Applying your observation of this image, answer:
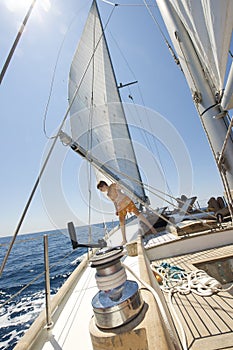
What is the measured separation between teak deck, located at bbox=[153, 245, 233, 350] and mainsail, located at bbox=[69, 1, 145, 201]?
417 cm

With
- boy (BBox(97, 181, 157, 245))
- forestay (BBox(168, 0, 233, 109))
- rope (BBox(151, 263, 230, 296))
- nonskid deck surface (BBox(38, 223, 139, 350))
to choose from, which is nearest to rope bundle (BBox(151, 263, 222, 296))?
rope (BBox(151, 263, 230, 296))

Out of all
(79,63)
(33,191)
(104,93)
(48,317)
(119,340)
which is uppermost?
(79,63)

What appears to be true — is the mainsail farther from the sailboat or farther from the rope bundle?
the rope bundle

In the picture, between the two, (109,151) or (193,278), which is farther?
(109,151)

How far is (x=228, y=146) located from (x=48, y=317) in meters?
1.86

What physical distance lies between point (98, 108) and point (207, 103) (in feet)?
18.3

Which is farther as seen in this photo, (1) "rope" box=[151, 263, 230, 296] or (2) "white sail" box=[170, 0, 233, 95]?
(1) "rope" box=[151, 263, 230, 296]

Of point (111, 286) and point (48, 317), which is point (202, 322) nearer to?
point (48, 317)

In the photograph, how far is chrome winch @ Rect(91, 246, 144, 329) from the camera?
0.40 m

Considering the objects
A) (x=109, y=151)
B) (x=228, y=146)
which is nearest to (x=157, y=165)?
(x=109, y=151)

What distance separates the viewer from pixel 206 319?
3.81ft

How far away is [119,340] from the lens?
36cm

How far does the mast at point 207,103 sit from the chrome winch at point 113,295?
54.5 inches

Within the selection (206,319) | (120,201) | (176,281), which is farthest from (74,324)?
(120,201)
